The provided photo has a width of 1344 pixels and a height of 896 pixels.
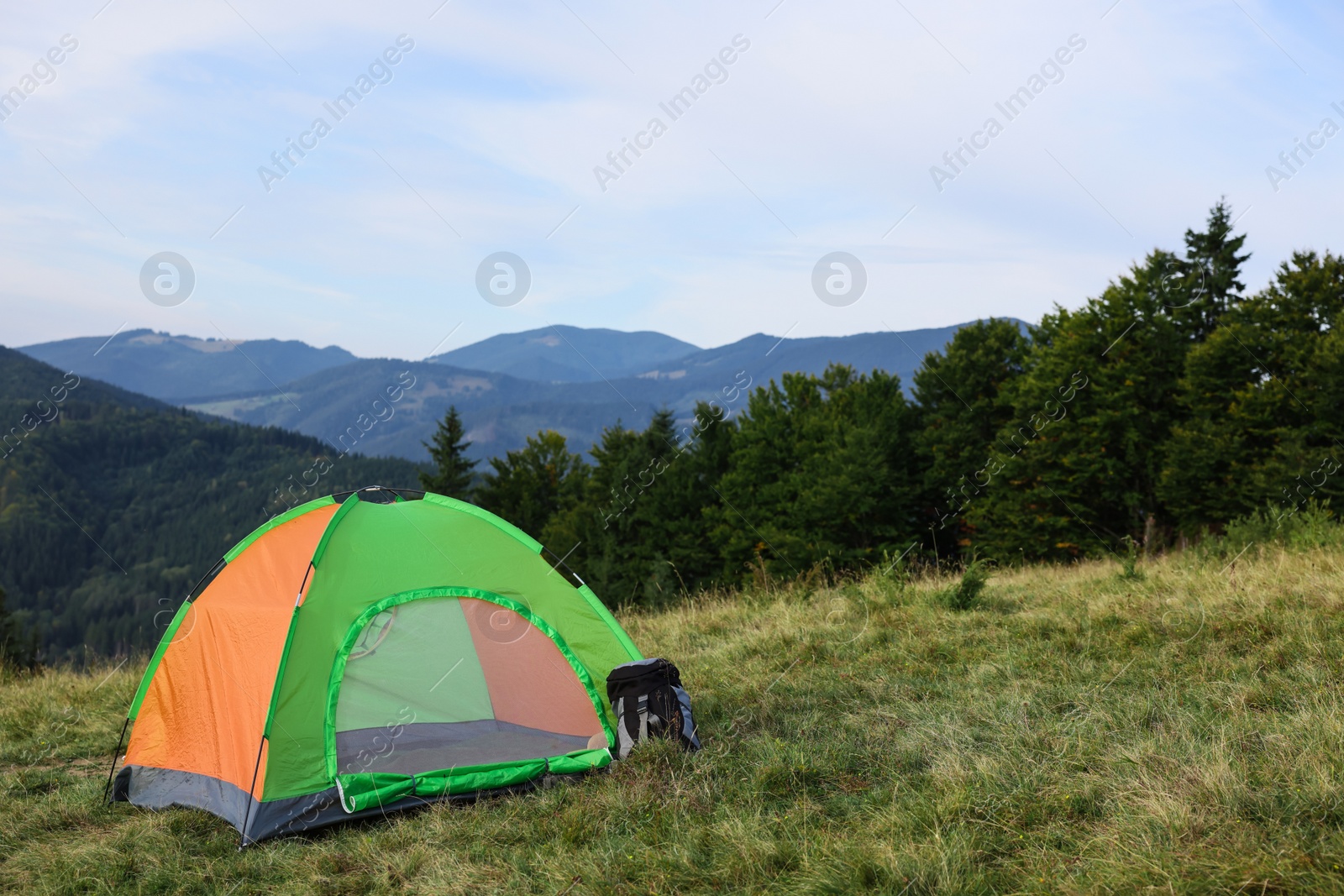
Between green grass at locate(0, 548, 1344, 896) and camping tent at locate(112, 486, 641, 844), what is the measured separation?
26 centimetres

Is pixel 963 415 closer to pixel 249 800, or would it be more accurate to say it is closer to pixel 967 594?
pixel 967 594

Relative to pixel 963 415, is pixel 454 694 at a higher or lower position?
lower

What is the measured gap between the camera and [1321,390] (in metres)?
23.6

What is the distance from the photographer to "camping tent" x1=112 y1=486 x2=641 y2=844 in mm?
4941

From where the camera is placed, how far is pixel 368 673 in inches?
210

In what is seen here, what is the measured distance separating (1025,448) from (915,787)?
1147 inches

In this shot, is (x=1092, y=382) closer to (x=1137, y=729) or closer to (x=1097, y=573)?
(x=1097, y=573)

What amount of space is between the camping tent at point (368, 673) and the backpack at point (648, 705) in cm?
22

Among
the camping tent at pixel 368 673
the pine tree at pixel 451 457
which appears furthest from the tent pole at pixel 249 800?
the pine tree at pixel 451 457

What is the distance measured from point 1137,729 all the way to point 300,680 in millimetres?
4727

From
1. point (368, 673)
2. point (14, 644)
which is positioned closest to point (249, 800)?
point (368, 673)

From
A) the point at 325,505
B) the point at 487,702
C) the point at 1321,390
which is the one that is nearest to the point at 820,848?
the point at 487,702

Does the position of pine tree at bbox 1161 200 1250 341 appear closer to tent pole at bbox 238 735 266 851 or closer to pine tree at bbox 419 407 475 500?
tent pole at bbox 238 735 266 851

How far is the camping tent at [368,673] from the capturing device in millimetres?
4941
